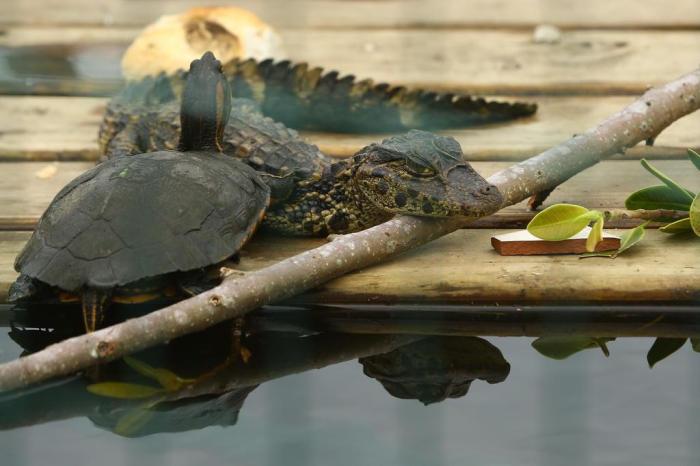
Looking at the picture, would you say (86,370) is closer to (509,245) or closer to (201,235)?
(201,235)

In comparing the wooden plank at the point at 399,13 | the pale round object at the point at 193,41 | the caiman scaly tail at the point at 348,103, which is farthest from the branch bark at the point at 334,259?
the wooden plank at the point at 399,13

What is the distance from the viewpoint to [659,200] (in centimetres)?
236

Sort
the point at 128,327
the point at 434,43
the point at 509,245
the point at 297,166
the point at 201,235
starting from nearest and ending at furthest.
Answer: the point at 128,327, the point at 201,235, the point at 509,245, the point at 297,166, the point at 434,43

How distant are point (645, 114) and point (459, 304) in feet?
2.07

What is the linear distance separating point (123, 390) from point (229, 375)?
0.55ft

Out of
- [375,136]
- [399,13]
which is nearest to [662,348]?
[375,136]

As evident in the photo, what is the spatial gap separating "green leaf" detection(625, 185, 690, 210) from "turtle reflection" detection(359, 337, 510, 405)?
43cm

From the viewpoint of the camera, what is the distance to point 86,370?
1.96 meters

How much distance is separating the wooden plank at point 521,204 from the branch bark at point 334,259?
4.4 inches

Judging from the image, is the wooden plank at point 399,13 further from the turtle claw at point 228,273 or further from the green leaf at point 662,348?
the turtle claw at point 228,273

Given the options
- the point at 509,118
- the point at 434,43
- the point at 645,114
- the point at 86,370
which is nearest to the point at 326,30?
the point at 434,43

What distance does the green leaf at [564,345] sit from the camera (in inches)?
83.4

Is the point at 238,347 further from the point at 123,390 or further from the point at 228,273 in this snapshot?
the point at 123,390

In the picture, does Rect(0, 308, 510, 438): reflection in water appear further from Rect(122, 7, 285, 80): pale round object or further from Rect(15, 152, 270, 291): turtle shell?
Rect(122, 7, 285, 80): pale round object
